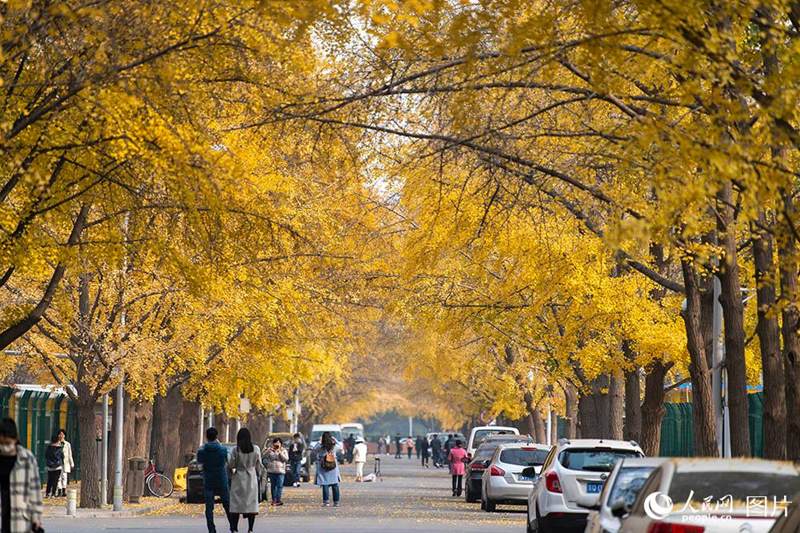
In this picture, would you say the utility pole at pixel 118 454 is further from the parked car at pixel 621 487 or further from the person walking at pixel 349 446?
the person walking at pixel 349 446

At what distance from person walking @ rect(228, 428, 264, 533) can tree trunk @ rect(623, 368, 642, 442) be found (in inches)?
551

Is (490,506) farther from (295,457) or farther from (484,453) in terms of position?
(295,457)

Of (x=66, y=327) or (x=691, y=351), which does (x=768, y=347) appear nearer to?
(x=691, y=351)

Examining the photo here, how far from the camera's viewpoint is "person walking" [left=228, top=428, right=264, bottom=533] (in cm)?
2442

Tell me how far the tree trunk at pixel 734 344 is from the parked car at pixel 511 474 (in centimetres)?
1476

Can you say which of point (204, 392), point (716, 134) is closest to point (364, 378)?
point (204, 392)

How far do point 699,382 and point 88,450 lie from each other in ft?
51.4

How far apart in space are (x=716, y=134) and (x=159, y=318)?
79.9 feet

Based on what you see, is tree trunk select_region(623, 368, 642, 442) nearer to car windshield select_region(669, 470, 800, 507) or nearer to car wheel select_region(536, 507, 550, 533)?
car wheel select_region(536, 507, 550, 533)

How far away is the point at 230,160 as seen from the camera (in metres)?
18.2

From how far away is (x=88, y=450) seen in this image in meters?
35.8

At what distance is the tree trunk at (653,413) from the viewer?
3425 centimetres

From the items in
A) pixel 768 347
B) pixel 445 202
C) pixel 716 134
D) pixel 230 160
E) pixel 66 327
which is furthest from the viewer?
pixel 66 327

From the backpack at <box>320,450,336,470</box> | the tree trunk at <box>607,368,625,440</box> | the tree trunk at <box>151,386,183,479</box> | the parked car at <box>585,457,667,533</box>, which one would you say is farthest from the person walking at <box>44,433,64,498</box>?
the parked car at <box>585,457,667,533</box>
